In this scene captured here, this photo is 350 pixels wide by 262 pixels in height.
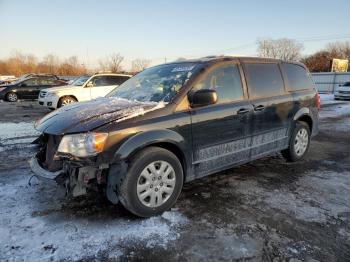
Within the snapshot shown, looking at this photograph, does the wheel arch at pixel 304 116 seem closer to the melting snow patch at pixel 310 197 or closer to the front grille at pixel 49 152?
the melting snow patch at pixel 310 197

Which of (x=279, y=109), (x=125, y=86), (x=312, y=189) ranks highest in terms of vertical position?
(x=125, y=86)

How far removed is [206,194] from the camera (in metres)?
4.27

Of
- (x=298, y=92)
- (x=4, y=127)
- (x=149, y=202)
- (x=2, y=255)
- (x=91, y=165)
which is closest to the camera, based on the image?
(x=2, y=255)

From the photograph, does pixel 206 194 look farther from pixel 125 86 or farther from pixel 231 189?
pixel 125 86

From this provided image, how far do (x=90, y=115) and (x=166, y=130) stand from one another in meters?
0.87

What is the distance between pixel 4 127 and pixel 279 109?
8248mm


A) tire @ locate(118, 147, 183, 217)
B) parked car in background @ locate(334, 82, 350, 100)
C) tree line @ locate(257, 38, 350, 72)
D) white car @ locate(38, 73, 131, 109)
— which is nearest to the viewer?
tire @ locate(118, 147, 183, 217)

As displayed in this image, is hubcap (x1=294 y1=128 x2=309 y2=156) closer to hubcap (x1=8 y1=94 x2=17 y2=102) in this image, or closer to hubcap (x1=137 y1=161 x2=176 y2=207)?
hubcap (x1=137 y1=161 x2=176 y2=207)

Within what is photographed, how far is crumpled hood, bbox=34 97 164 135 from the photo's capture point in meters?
3.42

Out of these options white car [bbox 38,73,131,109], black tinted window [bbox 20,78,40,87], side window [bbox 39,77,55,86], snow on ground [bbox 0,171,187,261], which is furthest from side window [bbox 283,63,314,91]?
black tinted window [bbox 20,78,40,87]

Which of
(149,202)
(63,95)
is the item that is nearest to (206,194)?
(149,202)

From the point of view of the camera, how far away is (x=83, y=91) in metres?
13.5

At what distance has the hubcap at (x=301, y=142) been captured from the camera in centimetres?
571

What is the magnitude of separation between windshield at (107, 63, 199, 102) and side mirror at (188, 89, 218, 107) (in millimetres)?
217
